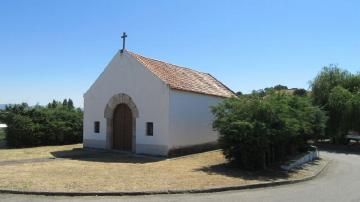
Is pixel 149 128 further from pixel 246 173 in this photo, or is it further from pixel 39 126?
pixel 39 126

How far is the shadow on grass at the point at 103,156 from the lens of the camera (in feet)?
56.0

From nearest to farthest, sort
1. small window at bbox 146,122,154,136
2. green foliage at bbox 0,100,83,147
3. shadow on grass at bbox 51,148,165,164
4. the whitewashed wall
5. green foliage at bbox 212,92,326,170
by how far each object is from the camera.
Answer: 1. green foliage at bbox 212,92,326,170
2. shadow on grass at bbox 51,148,165,164
3. the whitewashed wall
4. small window at bbox 146,122,154,136
5. green foliage at bbox 0,100,83,147

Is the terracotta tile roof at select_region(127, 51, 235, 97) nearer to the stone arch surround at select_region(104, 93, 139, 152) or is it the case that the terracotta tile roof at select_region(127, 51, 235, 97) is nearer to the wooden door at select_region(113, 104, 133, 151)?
the stone arch surround at select_region(104, 93, 139, 152)

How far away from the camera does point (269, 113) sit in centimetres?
1560

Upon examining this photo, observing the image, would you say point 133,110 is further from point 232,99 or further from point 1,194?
point 1,194

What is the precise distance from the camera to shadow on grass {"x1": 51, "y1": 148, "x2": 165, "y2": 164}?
1706 cm

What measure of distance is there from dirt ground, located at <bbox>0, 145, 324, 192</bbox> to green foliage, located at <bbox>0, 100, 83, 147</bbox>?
3932 millimetres

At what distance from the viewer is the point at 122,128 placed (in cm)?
2072

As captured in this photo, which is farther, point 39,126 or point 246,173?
point 39,126

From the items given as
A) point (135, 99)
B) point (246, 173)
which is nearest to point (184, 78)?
point (135, 99)

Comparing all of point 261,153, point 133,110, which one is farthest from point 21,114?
point 261,153

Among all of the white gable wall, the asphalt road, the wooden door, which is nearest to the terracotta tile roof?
the white gable wall

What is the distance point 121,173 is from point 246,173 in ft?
14.4

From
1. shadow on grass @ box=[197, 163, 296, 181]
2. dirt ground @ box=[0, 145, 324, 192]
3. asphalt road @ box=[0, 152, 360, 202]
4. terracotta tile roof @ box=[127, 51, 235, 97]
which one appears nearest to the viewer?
asphalt road @ box=[0, 152, 360, 202]
